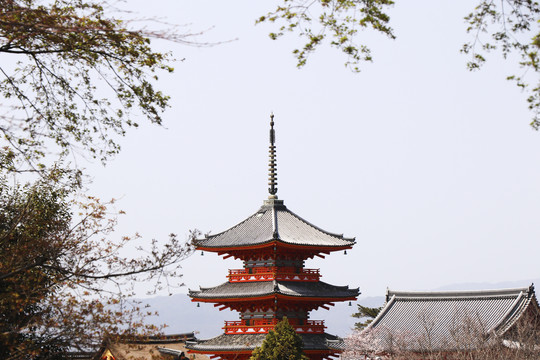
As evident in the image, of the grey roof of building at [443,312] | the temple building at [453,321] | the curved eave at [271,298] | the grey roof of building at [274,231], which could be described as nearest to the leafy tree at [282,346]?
the curved eave at [271,298]

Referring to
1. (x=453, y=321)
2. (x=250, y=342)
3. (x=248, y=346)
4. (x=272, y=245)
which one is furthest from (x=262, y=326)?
(x=453, y=321)

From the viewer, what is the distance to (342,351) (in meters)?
32.6

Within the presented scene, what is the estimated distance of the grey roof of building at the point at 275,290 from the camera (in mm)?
32094

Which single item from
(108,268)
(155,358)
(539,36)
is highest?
(539,36)

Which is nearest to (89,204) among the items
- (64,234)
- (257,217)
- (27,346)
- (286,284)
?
(64,234)

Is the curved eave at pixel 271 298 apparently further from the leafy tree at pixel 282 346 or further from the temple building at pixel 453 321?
the leafy tree at pixel 282 346

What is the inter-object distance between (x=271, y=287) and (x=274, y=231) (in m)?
2.55

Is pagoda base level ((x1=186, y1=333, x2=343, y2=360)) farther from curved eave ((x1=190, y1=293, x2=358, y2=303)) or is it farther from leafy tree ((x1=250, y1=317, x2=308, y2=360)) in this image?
leafy tree ((x1=250, y1=317, x2=308, y2=360))

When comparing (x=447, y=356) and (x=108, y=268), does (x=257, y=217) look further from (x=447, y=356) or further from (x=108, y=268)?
(x=108, y=268)

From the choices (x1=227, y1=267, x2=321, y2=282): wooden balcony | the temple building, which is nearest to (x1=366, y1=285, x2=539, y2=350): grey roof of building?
the temple building

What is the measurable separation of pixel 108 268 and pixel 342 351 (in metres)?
22.8

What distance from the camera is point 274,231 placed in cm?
3247

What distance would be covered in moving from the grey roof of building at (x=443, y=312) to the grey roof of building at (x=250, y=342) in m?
2.74

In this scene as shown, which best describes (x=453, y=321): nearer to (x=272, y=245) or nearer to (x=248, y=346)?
(x=272, y=245)
